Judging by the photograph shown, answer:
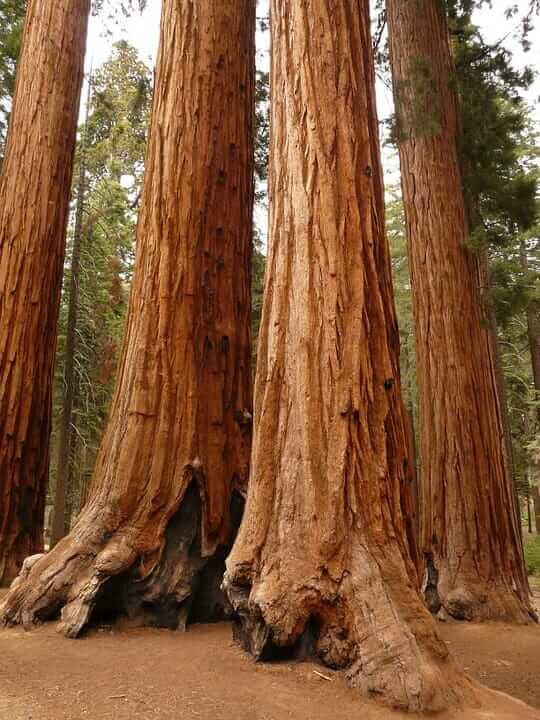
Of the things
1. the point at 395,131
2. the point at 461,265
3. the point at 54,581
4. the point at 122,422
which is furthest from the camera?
the point at 395,131

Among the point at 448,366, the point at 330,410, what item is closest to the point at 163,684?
the point at 330,410

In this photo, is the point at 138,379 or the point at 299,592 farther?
the point at 138,379

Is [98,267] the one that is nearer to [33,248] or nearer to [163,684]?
[33,248]

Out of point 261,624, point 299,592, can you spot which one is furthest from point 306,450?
point 261,624

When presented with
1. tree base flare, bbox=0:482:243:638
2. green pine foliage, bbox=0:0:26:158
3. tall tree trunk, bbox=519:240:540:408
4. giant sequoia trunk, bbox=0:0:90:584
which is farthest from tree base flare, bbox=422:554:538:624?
tall tree trunk, bbox=519:240:540:408

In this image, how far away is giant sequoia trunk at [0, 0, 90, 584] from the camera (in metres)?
6.53

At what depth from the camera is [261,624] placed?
3.08 meters

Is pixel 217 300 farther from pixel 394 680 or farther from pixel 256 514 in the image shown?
pixel 394 680

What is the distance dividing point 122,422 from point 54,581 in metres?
1.20

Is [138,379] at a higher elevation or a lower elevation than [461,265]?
lower

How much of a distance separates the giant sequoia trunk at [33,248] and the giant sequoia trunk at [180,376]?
255cm

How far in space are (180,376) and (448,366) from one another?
3869 mm

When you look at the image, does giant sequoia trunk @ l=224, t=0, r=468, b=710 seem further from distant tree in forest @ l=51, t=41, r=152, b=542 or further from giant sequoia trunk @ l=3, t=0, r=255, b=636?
distant tree in forest @ l=51, t=41, r=152, b=542

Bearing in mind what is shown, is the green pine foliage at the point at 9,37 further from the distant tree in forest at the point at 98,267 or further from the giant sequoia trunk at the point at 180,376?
the giant sequoia trunk at the point at 180,376
